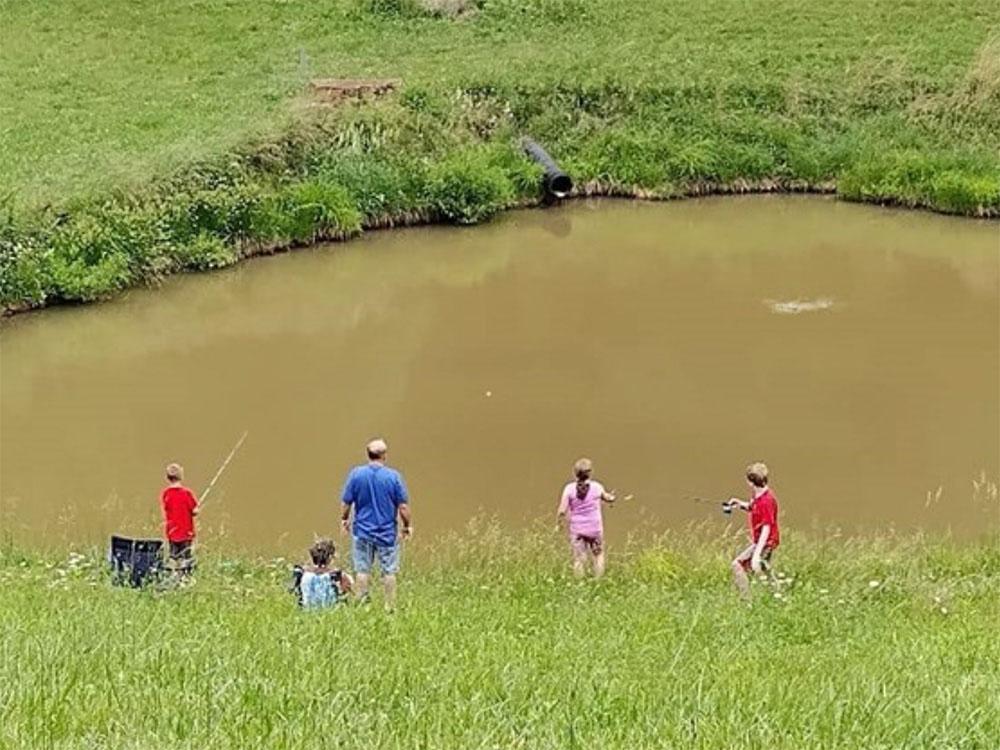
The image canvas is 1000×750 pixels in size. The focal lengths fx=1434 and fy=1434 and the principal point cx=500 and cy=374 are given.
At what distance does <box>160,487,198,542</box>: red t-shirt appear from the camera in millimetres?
12305

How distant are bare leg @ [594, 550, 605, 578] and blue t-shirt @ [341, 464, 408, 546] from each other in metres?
1.83

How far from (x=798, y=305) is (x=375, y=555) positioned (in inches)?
470

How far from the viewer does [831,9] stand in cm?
3594

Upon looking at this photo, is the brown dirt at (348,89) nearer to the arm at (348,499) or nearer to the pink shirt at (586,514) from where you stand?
the pink shirt at (586,514)

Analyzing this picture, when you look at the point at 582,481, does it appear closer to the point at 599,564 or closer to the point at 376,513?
the point at 599,564

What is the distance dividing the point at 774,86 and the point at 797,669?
25.7 metres

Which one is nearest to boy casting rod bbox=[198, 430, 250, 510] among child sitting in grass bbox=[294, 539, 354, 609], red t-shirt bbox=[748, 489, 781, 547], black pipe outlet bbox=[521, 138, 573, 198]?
child sitting in grass bbox=[294, 539, 354, 609]

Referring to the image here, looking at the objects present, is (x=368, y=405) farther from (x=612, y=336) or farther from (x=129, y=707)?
(x=129, y=707)

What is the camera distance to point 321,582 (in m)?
10.7

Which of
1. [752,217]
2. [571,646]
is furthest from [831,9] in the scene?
[571,646]

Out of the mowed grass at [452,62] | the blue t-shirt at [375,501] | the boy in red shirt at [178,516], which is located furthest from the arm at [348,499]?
the mowed grass at [452,62]

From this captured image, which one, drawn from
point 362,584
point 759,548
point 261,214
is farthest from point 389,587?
point 261,214

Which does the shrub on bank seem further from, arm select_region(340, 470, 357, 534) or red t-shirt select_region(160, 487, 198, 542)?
arm select_region(340, 470, 357, 534)

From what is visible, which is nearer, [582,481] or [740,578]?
[740,578]
